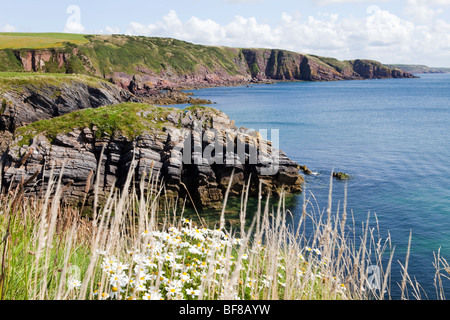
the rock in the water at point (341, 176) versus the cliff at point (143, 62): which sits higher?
the cliff at point (143, 62)

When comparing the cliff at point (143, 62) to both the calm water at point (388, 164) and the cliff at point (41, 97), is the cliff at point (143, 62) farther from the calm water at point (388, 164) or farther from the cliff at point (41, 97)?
the calm water at point (388, 164)

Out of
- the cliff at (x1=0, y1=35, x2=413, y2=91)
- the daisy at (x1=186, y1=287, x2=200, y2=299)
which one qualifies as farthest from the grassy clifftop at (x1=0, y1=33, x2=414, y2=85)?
the daisy at (x1=186, y1=287, x2=200, y2=299)

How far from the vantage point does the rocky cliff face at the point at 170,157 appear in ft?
72.1

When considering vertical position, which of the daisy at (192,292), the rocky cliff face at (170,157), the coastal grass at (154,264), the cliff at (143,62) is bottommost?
the rocky cliff face at (170,157)

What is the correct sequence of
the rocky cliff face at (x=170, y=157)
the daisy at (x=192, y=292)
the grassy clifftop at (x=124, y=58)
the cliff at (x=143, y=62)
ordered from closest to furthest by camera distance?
the daisy at (x=192, y=292) < the rocky cliff face at (x=170, y=157) < the grassy clifftop at (x=124, y=58) < the cliff at (x=143, y=62)

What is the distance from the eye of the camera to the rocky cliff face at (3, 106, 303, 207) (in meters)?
22.0

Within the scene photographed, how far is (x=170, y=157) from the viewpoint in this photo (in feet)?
77.5

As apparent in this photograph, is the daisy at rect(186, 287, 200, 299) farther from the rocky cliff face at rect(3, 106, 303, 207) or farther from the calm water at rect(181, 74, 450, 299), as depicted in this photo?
the rocky cliff face at rect(3, 106, 303, 207)

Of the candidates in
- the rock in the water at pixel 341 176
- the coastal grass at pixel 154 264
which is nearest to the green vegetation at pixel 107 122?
the rock in the water at pixel 341 176

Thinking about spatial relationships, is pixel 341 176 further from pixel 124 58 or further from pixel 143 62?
pixel 143 62

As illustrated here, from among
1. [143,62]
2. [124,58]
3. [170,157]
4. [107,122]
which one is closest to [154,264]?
[170,157]
